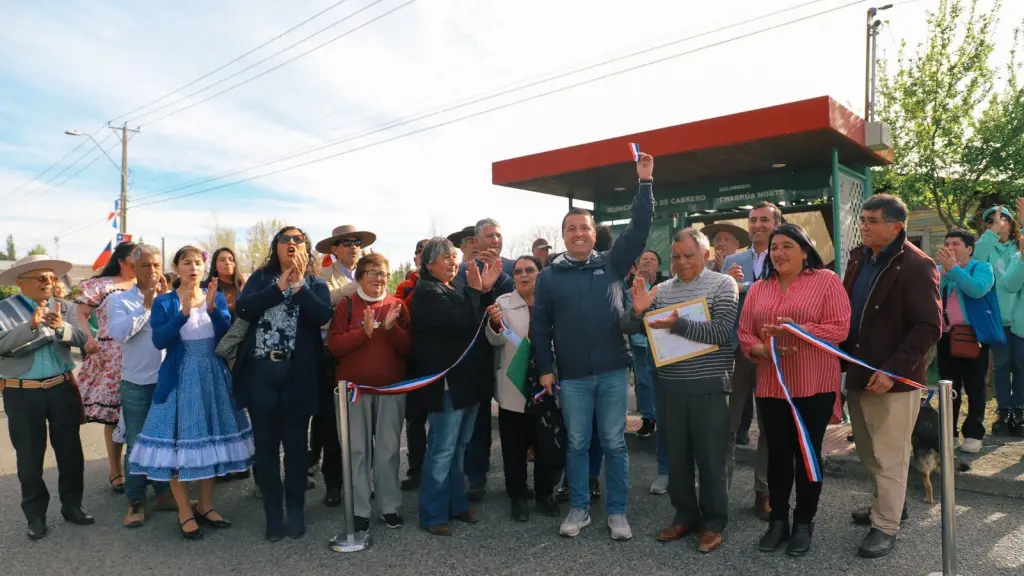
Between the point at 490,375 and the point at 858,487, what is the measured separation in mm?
2988

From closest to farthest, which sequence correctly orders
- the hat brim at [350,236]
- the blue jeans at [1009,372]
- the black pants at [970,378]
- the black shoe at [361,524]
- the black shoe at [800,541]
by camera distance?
the black shoe at [800,541] < the black shoe at [361,524] < the black pants at [970,378] < the hat brim at [350,236] < the blue jeans at [1009,372]

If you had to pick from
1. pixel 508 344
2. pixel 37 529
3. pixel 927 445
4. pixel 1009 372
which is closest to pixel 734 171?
pixel 1009 372

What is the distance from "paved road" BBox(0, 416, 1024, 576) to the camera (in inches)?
142

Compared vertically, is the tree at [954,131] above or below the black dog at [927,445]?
above

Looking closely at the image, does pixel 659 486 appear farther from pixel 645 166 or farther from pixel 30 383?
pixel 30 383

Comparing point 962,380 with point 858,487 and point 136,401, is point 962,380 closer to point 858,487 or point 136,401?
point 858,487

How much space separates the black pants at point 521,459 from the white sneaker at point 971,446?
11.6 ft

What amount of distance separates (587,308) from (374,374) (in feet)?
4.95

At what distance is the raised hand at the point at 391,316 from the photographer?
428 cm

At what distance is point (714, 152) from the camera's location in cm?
917

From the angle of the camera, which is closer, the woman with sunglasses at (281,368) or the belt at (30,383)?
the woman with sunglasses at (281,368)

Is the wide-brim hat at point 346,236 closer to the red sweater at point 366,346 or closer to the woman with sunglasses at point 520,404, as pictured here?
the red sweater at point 366,346

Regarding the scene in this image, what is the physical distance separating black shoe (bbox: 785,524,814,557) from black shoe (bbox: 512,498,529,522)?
1.69 metres

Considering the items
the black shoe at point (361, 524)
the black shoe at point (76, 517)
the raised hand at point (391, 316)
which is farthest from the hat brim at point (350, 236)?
the black shoe at point (76, 517)
